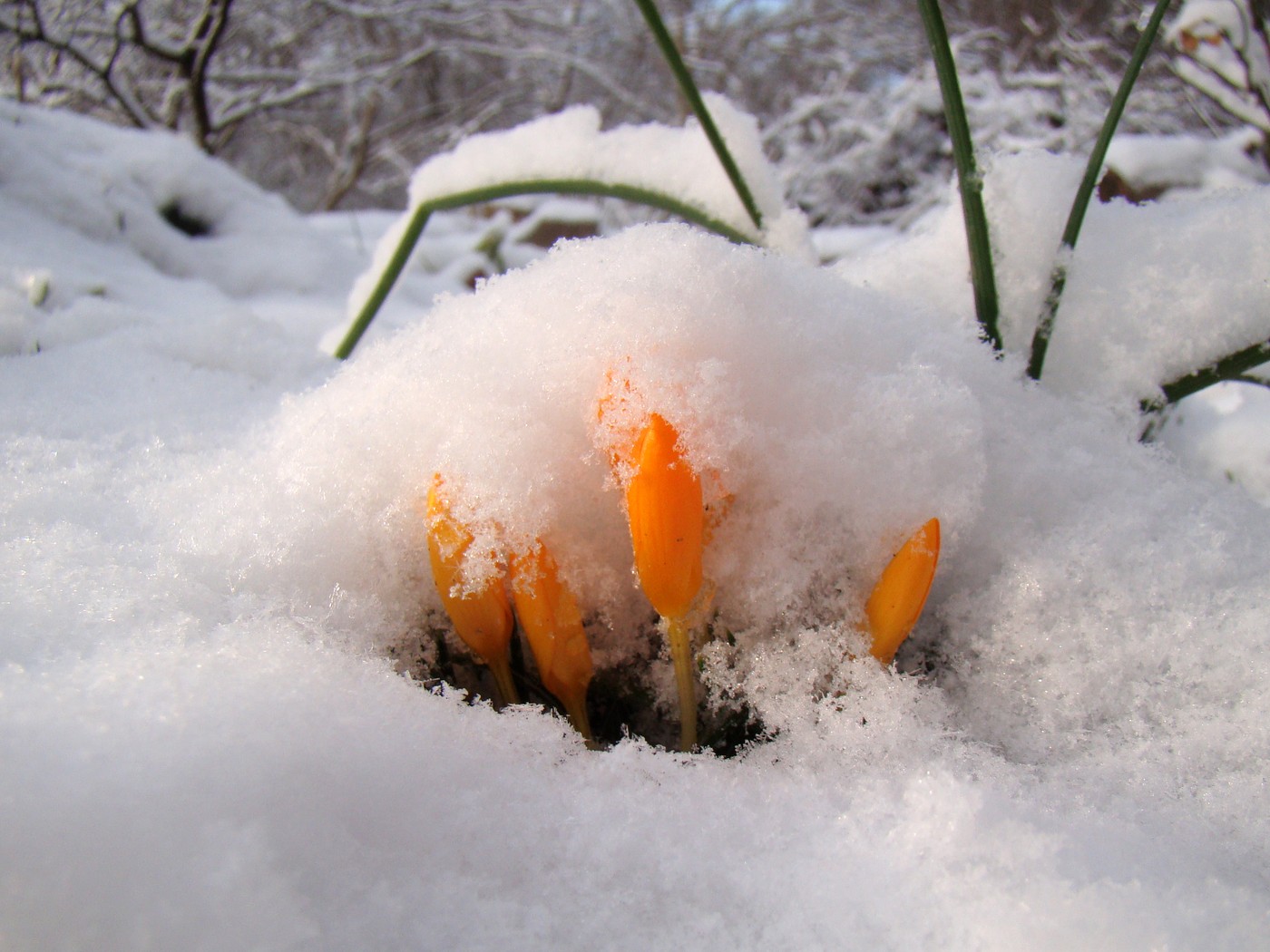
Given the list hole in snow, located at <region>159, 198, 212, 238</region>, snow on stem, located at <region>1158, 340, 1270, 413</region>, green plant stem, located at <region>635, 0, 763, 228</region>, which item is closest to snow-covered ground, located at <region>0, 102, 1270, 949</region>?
snow on stem, located at <region>1158, 340, 1270, 413</region>

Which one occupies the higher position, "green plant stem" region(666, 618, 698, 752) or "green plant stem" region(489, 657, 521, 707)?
"green plant stem" region(666, 618, 698, 752)

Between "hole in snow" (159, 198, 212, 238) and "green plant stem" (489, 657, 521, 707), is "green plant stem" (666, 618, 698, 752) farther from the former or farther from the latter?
"hole in snow" (159, 198, 212, 238)

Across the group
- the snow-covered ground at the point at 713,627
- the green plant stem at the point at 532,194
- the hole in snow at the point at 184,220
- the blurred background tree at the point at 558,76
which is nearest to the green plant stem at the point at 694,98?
the green plant stem at the point at 532,194

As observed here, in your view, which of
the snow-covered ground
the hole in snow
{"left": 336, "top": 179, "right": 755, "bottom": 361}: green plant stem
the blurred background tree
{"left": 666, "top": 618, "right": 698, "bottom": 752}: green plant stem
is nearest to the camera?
the snow-covered ground

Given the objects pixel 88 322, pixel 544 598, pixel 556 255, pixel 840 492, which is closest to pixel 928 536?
pixel 840 492

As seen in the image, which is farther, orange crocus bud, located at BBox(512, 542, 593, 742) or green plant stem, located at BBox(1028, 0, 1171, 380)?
green plant stem, located at BBox(1028, 0, 1171, 380)

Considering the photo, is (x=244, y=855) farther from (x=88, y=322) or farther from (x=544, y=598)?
(x=88, y=322)

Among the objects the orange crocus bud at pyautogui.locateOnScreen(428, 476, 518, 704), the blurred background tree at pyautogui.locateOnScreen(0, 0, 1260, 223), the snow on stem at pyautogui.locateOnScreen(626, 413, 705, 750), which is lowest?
the blurred background tree at pyautogui.locateOnScreen(0, 0, 1260, 223)
